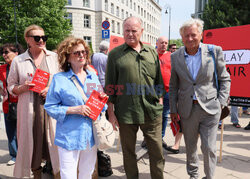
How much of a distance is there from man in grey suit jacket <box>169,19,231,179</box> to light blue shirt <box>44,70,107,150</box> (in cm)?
132

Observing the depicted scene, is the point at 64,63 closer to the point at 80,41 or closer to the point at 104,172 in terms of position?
the point at 80,41

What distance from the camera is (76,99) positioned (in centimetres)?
192

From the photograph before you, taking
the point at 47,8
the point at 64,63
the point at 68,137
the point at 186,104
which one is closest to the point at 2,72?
the point at 64,63

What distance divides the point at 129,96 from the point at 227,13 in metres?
14.8

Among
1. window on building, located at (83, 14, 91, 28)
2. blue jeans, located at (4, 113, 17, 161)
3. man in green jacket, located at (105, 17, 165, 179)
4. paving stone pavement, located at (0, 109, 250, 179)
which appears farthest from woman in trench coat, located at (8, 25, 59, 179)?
window on building, located at (83, 14, 91, 28)

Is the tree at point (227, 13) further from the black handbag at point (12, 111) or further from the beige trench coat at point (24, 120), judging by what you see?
the beige trench coat at point (24, 120)

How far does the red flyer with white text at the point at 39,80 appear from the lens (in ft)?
7.98

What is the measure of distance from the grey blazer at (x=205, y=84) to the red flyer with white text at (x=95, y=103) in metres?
1.15

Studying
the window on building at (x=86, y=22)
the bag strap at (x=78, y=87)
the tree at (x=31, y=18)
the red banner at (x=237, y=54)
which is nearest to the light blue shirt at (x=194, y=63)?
the bag strap at (x=78, y=87)

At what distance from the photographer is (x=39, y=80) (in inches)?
96.3

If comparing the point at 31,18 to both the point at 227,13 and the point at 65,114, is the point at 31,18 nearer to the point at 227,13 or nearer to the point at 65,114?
the point at 227,13

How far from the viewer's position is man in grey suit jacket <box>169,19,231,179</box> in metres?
2.39

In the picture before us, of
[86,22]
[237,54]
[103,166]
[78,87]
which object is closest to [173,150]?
[103,166]

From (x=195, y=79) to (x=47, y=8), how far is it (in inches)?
850
